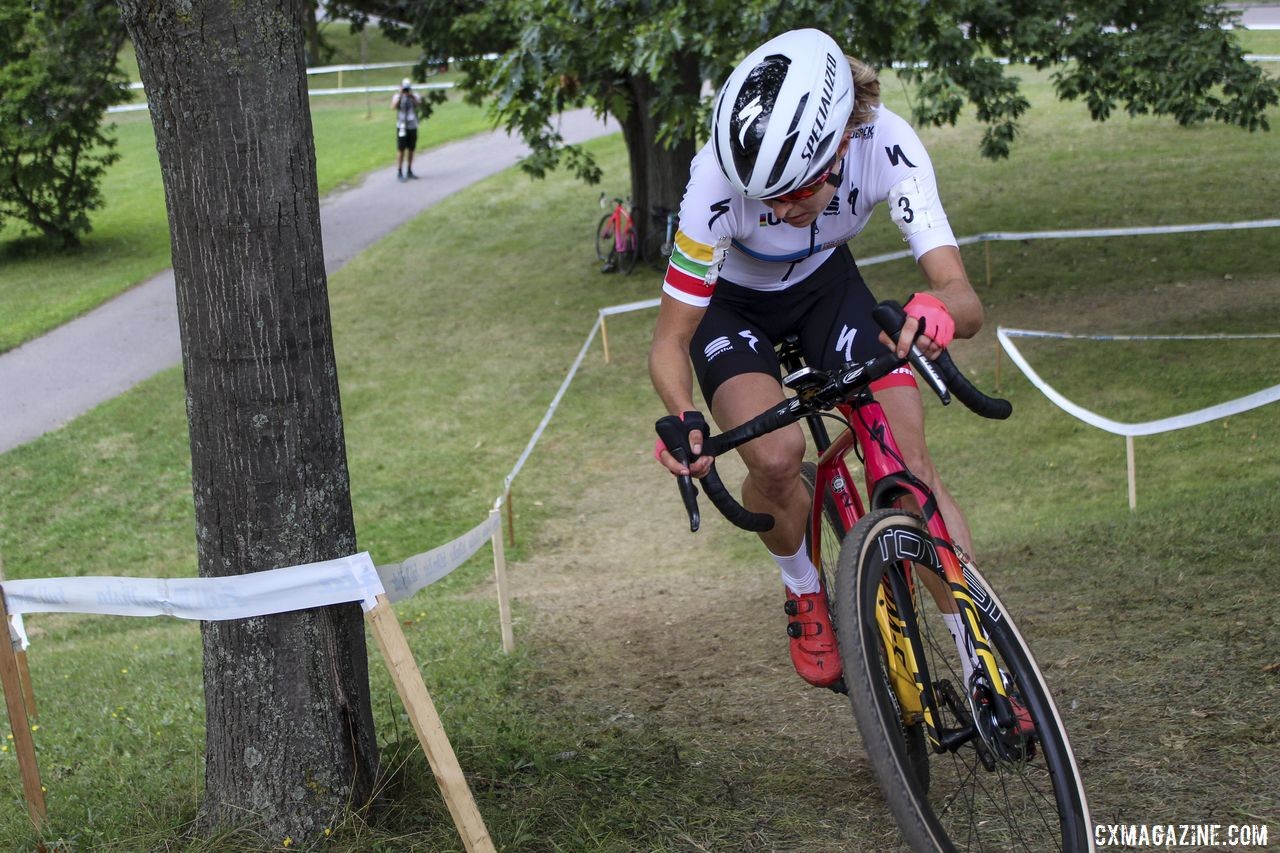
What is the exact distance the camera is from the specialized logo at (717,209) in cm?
396

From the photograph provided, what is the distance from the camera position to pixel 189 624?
8.88 meters

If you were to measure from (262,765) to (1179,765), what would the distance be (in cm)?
295

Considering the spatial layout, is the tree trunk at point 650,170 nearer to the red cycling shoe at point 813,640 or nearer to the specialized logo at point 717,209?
the red cycling shoe at point 813,640

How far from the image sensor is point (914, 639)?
135 inches

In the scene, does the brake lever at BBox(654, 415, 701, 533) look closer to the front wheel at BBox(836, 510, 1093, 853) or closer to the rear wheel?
the front wheel at BBox(836, 510, 1093, 853)

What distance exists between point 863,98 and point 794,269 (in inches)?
26.7

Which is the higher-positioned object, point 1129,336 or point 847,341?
point 847,341

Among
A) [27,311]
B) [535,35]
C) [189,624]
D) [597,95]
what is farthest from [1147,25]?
[27,311]

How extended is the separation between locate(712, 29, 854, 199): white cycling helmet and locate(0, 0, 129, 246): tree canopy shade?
1553cm

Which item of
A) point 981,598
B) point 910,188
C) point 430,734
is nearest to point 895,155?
point 910,188

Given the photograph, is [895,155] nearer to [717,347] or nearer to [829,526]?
[717,347]

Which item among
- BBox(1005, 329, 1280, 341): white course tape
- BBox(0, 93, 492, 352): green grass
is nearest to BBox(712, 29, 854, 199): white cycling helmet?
BBox(1005, 329, 1280, 341): white course tape

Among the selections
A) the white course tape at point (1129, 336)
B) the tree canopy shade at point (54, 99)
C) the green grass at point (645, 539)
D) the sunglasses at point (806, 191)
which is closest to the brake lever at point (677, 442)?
the sunglasses at point (806, 191)

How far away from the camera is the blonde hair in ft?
13.0
